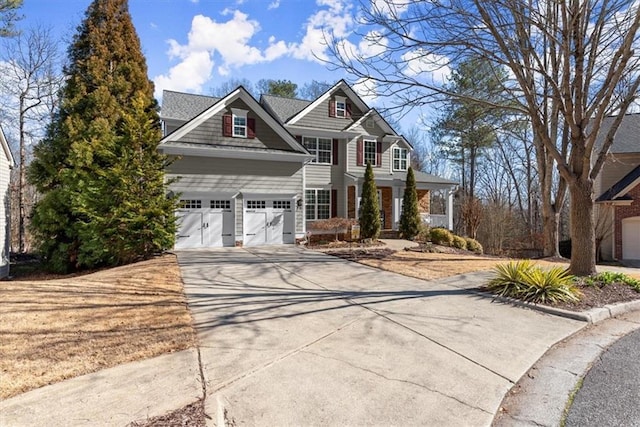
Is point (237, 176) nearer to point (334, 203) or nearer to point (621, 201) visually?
point (334, 203)

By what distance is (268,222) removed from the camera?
1684cm

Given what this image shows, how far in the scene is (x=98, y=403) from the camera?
3318mm

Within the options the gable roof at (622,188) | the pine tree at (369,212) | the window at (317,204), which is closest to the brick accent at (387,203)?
the window at (317,204)

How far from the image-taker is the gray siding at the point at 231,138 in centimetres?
1552

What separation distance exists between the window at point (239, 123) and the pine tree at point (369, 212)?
6.19 m

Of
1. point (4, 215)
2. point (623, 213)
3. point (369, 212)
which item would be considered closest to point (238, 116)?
point (369, 212)

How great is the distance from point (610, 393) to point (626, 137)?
24029mm

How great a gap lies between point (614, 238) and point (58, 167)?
27209 mm

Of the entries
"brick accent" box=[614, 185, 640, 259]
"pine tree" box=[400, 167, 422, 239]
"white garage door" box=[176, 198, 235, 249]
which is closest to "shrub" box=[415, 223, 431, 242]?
"pine tree" box=[400, 167, 422, 239]

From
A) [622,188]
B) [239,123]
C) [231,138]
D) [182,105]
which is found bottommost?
[622,188]

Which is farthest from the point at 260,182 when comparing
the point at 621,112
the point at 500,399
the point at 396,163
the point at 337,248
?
the point at 500,399

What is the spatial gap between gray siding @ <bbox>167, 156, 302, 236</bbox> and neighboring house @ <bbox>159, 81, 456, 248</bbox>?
1.6 inches

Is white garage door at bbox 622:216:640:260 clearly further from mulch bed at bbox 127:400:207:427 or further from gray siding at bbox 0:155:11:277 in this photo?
gray siding at bbox 0:155:11:277

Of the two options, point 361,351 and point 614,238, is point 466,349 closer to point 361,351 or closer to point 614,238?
point 361,351
